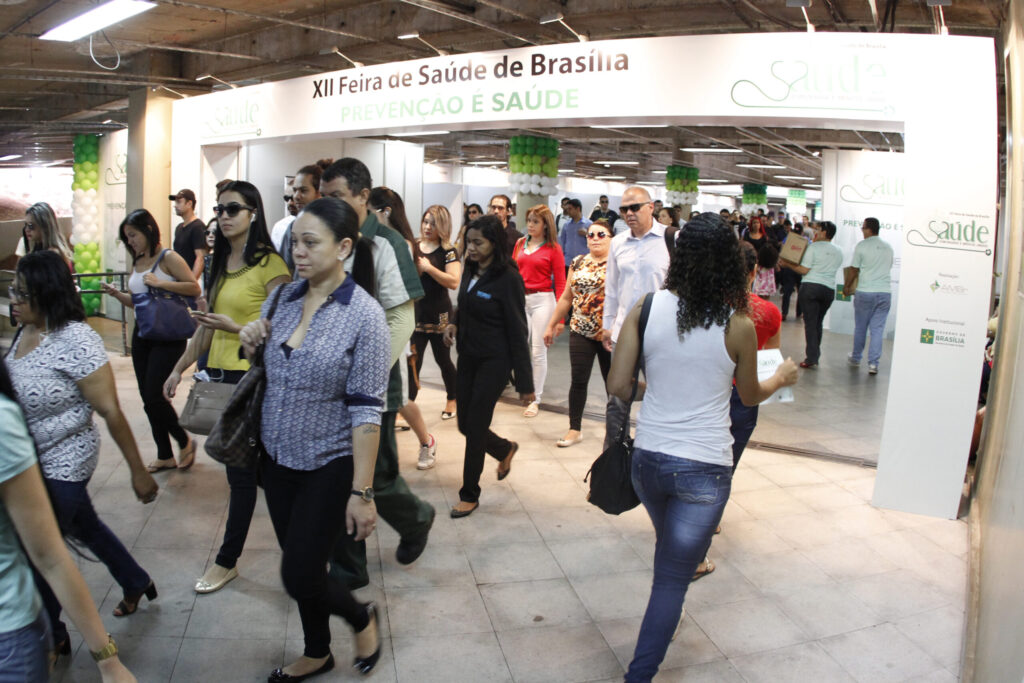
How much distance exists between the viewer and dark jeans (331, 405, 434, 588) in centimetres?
309

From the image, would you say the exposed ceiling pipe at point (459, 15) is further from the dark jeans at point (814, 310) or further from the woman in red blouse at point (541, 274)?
the dark jeans at point (814, 310)

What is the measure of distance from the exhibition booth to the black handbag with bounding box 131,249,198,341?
108 inches

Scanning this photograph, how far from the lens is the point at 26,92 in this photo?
13.1 m

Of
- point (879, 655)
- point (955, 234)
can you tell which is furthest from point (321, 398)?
point (955, 234)

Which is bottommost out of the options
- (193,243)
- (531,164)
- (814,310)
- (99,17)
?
(814,310)

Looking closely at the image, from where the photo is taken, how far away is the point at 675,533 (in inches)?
97.6

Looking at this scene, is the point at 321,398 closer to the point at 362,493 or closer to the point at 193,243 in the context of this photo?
the point at 362,493

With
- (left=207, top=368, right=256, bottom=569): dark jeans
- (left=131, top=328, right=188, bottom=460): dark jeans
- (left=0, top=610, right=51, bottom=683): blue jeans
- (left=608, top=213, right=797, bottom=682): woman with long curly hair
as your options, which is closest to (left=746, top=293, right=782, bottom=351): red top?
(left=608, top=213, right=797, bottom=682): woman with long curly hair

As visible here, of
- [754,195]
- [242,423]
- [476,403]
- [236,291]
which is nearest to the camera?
[242,423]

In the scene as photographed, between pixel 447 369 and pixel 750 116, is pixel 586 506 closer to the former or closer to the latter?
pixel 447 369

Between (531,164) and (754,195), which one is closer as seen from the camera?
(531,164)

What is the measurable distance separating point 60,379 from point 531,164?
38.3ft

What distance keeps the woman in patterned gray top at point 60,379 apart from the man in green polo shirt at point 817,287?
323 inches

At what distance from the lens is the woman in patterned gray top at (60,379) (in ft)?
8.07
